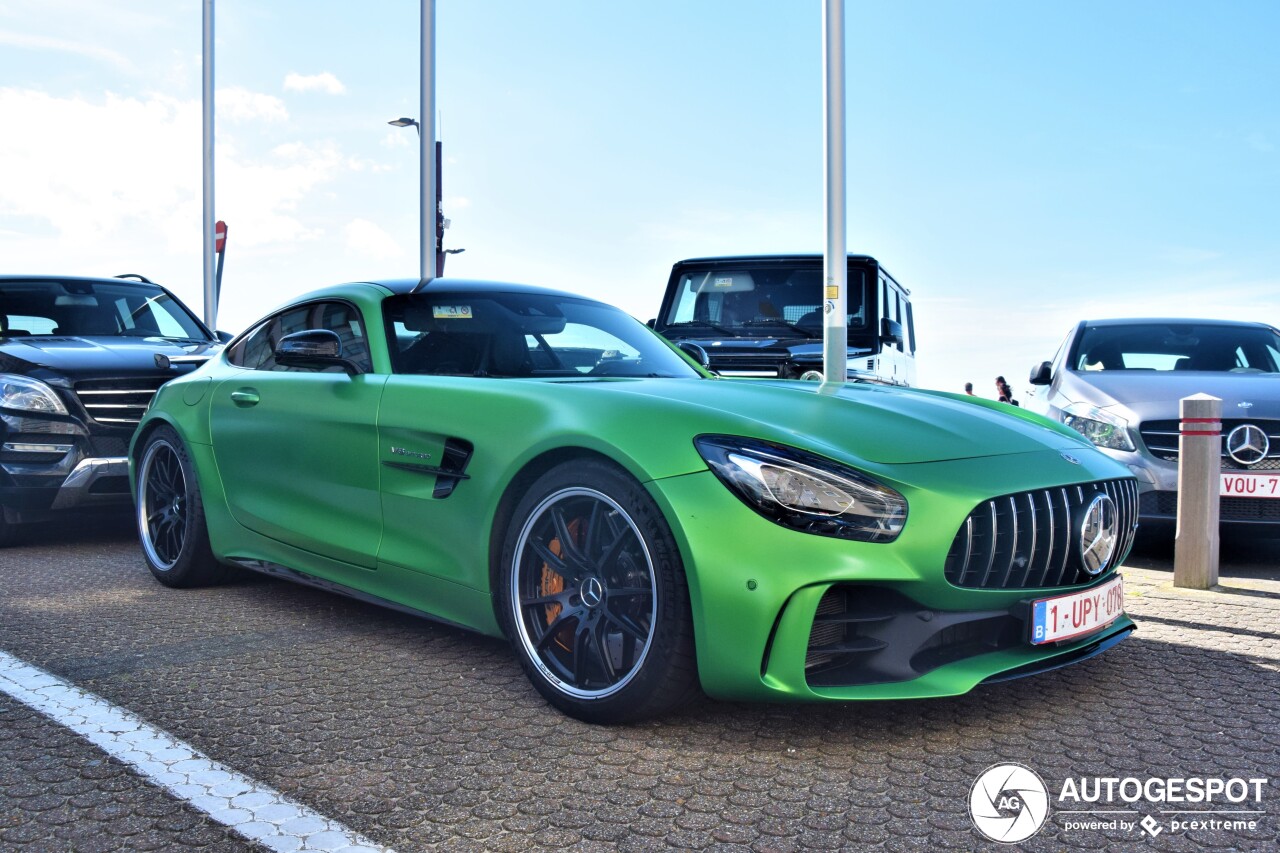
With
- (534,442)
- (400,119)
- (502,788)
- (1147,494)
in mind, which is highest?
(400,119)

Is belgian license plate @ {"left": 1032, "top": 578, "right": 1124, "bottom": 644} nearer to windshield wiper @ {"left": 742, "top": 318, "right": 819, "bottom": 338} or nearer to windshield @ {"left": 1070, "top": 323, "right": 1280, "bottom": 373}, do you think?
windshield @ {"left": 1070, "top": 323, "right": 1280, "bottom": 373}

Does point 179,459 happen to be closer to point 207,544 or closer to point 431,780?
point 207,544

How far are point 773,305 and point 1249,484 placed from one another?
15.9 feet

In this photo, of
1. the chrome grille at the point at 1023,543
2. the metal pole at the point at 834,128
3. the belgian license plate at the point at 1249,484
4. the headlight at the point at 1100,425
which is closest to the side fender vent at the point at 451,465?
the chrome grille at the point at 1023,543

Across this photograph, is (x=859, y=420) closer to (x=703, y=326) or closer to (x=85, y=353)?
(x=85, y=353)

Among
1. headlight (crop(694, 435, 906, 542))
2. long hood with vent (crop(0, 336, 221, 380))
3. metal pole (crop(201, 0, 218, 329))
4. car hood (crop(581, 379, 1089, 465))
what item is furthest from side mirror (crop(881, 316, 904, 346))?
metal pole (crop(201, 0, 218, 329))

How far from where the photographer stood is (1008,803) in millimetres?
2617

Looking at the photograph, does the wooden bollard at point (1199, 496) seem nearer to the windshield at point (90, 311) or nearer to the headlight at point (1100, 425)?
the headlight at point (1100, 425)

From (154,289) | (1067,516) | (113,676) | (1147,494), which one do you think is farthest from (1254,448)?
(154,289)

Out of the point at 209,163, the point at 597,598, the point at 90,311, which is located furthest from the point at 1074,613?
the point at 209,163

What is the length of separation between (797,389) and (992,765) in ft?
4.44

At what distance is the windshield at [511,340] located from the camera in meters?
4.09

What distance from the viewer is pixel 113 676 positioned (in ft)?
12.0

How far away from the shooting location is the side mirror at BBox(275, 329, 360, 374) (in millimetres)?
4098
